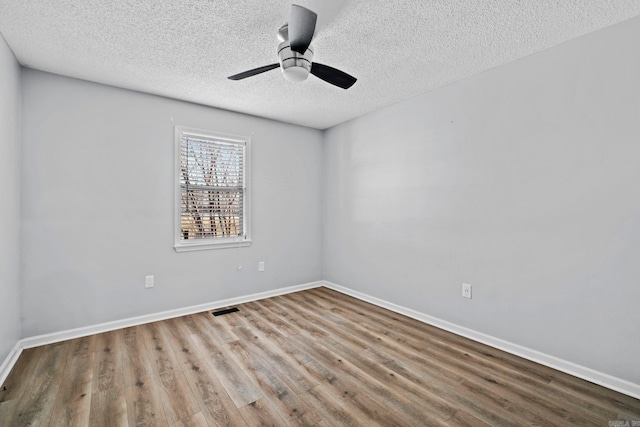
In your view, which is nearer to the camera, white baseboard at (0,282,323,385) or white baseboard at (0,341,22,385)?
white baseboard at (0,341,22,385)

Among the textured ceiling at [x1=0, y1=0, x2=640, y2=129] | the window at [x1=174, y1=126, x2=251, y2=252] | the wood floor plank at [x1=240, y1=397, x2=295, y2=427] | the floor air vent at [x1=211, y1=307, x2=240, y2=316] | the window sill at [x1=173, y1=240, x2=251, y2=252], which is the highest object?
the textured ceiling at [x1=0, y1=0, x2=640, y2=129]

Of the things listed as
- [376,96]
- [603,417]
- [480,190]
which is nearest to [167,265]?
[376,96]

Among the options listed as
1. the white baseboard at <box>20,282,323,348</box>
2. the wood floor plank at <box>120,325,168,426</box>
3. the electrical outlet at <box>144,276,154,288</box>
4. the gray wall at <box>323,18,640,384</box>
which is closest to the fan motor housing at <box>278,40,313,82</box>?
the gray wall at <box>323,18,640,384</box>

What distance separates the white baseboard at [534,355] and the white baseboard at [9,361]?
3.33 metres

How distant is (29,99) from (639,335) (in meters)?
4.90

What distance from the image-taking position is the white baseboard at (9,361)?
2050mm

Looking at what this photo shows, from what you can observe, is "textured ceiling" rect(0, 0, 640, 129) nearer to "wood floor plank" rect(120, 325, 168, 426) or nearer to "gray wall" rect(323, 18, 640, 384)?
"gray wall" rect(323, 18, 640, 384)

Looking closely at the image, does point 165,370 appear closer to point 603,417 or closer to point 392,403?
point 392,403

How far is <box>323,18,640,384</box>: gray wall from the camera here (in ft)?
6.36

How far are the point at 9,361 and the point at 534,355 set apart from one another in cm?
399

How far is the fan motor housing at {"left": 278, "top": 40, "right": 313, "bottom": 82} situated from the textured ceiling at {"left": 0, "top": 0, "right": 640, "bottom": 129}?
18 cm

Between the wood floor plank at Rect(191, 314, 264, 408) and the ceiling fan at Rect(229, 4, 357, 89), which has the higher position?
the ceiling fan at Rect(229, 4, 357, 89)

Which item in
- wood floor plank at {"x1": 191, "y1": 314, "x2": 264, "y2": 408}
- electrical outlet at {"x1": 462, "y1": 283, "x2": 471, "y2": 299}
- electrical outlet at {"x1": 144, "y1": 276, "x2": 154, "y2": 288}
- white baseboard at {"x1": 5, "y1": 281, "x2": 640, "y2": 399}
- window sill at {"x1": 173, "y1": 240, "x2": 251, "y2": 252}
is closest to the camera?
wood floor plank at {"x1": 191, "y1": 314, "x2": 264, "y2": 408}

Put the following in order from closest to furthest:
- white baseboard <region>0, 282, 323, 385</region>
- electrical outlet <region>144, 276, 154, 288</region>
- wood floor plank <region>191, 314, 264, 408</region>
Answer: wood floor plank <region>191, 314, 264, 408</region>
white baseboard <region>0, 282, 323, 385</region>
electrical outlet <region>144, 276, 154, 288</region>
